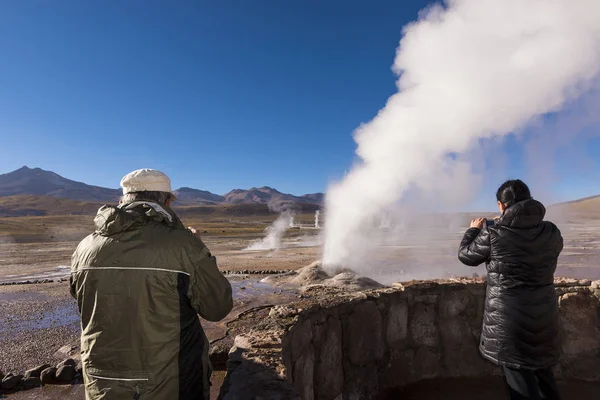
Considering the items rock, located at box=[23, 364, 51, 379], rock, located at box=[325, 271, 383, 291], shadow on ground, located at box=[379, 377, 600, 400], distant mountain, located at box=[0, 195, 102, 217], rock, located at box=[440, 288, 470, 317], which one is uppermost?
distant mountain, located at box=[0, 195, 102, 217]

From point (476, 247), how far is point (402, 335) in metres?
2.82

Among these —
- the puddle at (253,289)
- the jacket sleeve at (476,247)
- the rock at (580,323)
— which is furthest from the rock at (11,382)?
the rock at (580,323)

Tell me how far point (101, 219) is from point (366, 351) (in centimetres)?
411

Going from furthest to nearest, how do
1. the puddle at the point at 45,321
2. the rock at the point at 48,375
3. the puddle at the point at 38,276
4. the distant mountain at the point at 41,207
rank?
1. the distant mountain at the point at 41,207
2. the puddle at the point at 38,276
3. the puddle at the point at 45,321
4. the rock at the point at 48,375

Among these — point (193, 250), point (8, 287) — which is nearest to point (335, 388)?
point (193, 250)

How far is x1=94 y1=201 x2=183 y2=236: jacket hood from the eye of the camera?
197 cm

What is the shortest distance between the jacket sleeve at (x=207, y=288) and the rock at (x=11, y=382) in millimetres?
5525

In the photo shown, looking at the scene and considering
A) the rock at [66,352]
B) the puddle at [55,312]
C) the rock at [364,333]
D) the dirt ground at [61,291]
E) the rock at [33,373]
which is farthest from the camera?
the puddle at [55,312]

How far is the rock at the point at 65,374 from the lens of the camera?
579 cm

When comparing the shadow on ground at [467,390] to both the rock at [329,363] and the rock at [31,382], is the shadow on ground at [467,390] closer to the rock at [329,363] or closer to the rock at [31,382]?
the rock at [329,363]

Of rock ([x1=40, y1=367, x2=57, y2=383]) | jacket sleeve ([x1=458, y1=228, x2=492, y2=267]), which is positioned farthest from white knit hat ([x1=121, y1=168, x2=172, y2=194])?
rock ([x1=40, y1=367, x2=57, y2=383])

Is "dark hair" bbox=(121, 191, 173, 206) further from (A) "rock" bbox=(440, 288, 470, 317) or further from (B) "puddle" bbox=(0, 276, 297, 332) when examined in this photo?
(B) "puddle" bbox=(0, 276, 297, 332)

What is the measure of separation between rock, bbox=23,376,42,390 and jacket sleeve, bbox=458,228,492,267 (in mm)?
6349

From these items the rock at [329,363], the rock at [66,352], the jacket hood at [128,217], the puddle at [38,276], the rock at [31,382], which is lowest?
the puddle at [38,276]
